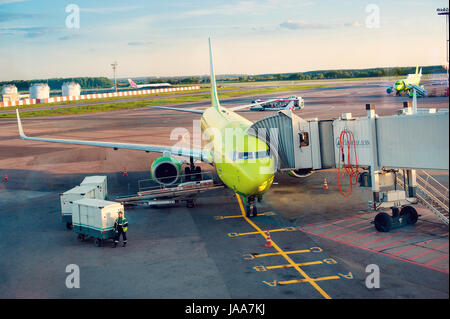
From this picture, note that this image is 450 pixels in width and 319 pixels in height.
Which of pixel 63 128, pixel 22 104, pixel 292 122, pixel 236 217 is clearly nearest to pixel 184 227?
pixel 236 217

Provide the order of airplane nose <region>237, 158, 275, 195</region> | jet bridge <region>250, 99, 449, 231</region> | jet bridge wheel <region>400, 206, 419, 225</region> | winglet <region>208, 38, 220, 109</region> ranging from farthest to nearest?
winglet <region>208, 38, 220, 109</region> → airplane nose <region>237, 158, 275, 195</region> → jet bridge wheel <region>400, 206, 419, 225</region> → jet bridge <region>250, 99, 449, 231</region>

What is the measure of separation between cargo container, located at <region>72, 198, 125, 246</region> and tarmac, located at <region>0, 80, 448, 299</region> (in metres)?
0.60

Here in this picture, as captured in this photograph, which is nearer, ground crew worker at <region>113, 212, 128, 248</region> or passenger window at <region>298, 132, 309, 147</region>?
ground crew worker at <region>113, 212, 128, 248</region>

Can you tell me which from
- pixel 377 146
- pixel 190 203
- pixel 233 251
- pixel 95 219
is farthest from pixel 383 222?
pixel 95 219

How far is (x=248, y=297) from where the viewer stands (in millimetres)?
15273

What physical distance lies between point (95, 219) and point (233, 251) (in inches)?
268

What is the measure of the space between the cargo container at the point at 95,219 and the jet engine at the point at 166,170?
816cm

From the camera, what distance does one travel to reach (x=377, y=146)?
67.6ft

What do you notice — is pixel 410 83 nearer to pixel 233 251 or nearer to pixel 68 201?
pixel 233 251

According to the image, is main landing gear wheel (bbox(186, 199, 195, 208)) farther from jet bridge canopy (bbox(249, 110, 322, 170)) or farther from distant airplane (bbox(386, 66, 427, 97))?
distant airplane (bbox(386, 66, 427, 97))

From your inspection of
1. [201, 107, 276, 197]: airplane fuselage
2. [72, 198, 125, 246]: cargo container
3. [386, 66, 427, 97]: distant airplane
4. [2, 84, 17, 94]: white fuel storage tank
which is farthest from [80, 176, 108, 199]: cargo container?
[2, 84, 17, 94]: white fuel storage tank

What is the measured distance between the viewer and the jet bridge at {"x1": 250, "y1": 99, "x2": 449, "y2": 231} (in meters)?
16.9
